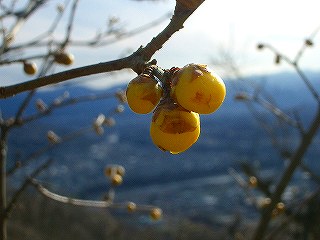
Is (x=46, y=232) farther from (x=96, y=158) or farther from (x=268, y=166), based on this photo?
(x=96, y=158)

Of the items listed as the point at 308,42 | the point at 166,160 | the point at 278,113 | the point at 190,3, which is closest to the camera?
the point at 190,3

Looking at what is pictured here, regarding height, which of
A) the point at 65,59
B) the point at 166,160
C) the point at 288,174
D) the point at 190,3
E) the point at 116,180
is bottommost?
the point at 166,160

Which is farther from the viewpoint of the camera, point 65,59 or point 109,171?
point 109,171

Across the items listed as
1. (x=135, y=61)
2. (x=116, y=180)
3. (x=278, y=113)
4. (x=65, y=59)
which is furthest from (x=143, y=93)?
(x=116, y=180)

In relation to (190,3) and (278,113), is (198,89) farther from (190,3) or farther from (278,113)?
(278,113)

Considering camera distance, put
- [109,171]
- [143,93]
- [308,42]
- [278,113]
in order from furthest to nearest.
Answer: [109,171], [308,42], [278,113], [143,93]

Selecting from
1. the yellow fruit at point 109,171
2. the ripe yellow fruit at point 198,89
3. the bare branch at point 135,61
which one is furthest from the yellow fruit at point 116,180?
the ripe yellow fruit at point 198,89

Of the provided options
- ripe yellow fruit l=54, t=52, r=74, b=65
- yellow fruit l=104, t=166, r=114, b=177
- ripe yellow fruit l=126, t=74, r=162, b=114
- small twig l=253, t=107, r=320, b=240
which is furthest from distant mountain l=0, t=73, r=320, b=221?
ripe yellow fruit l=126, t=74, r=162, b=114

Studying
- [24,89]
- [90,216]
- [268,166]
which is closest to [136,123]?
[268,166]
